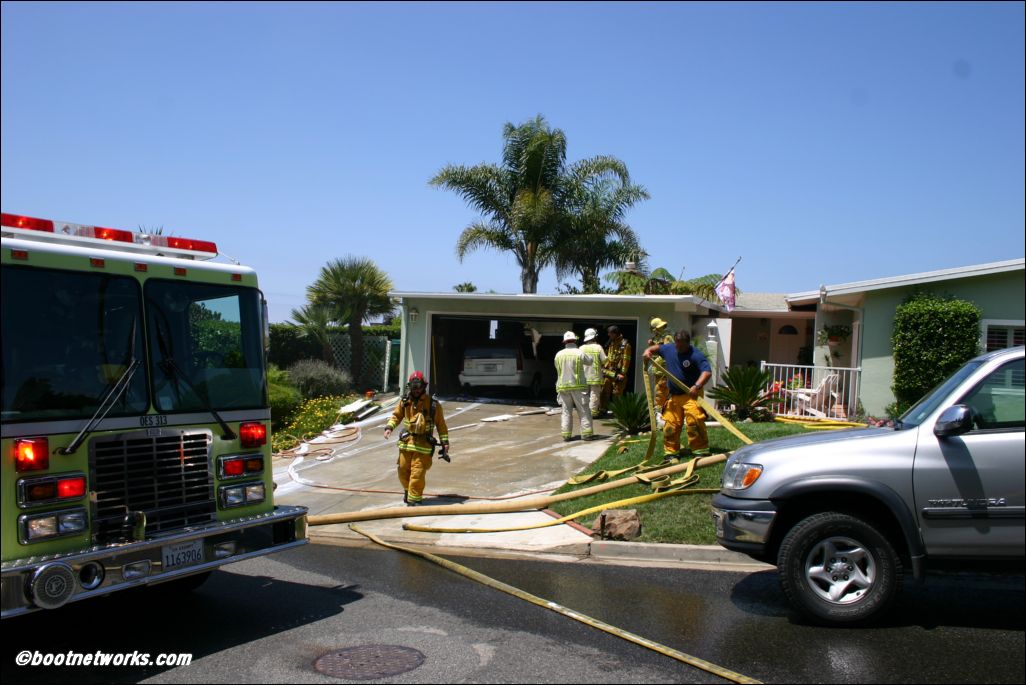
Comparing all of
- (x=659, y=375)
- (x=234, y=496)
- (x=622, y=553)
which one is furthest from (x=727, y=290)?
(x=234, y=496)

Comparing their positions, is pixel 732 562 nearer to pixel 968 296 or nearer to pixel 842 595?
pixel 842 595

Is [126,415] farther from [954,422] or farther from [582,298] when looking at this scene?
[582,298]

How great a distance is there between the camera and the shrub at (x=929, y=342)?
1434cm

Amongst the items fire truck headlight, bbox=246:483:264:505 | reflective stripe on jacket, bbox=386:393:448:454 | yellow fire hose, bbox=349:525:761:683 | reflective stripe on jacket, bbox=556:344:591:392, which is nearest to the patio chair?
reflective stripe on jacket, bbox=556:344:591:392

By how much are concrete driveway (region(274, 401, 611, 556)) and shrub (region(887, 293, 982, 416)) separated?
208 inches

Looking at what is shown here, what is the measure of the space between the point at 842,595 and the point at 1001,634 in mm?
997

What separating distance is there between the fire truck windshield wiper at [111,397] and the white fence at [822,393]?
1208 cm

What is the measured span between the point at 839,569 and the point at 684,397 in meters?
4.74

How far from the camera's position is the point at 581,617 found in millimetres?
5992

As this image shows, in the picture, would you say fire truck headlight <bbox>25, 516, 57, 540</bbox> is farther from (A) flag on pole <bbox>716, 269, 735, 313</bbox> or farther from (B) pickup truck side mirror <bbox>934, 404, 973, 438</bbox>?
(A) flag on pole <bbox>716, 269, 735, 313</bbox>

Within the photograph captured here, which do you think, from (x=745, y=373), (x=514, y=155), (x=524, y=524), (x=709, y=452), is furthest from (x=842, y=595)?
(x=514, y=155)

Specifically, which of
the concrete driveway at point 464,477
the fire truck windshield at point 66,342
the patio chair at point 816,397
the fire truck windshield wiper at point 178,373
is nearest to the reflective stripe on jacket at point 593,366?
the concrete driveway at point 464,477

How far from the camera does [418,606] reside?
6445mm

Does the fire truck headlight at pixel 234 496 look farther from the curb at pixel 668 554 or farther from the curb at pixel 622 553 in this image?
the curb at pixel 668 554
